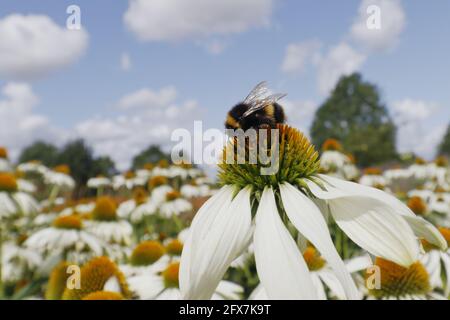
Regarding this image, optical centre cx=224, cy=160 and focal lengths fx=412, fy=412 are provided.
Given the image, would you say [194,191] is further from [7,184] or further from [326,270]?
[326,270]

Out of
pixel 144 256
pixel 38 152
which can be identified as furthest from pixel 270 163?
pixel 38 152

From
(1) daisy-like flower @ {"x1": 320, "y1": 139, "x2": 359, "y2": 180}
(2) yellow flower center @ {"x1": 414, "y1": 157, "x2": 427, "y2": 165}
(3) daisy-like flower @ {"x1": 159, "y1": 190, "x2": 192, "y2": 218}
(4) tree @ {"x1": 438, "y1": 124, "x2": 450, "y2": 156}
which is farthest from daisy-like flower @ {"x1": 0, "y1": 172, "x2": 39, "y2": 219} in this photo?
(4) tree @ {"x1": 438, "y1": 124, "x2": 450, "y2": 156}

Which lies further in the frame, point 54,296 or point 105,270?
point 54,296

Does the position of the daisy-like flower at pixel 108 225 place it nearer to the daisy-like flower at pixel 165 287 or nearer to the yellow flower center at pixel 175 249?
the yellow flower center at pixel 175 249

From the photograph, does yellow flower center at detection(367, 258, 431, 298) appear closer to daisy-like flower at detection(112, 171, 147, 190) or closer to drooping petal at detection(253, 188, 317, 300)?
drooping petal at detection(253, 188, 317, 300)
